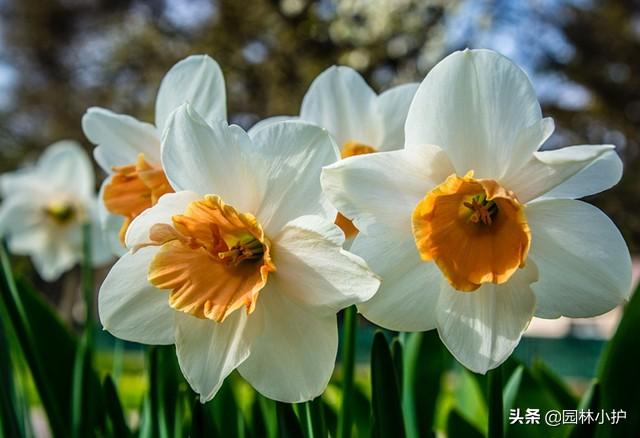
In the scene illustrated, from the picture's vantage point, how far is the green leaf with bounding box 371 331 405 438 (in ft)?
2.05

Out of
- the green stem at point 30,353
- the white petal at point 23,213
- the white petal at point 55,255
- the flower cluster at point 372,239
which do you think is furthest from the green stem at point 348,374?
the white petal at point 23,213

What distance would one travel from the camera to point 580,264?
0.58 meters

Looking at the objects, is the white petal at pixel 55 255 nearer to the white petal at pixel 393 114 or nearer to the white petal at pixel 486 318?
the white petal at pixel 393 114

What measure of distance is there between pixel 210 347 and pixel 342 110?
1.30ft

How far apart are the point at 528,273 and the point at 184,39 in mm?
8567

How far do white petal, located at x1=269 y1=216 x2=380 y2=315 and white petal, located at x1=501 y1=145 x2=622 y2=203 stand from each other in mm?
155

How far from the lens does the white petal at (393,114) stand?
0.85m

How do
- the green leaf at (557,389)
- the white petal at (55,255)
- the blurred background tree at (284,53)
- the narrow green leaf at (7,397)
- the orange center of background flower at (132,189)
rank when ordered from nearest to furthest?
the orange center of background flower at (132,189), the narrow green leaf at (7,397), the green leaf at (557,389), the white petal at (55,255), the blurred background tree at (284,53)

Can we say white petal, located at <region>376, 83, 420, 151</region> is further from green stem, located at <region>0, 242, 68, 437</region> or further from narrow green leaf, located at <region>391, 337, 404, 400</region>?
green stem, located at <region>0, 242, 68, 437</region>

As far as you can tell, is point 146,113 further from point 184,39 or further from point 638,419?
point 638,419

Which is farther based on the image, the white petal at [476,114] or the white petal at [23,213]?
the white petal at [23,213]

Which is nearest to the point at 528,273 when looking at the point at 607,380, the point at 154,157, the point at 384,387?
the point at 384,387

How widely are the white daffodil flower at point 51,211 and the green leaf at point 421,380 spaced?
1062mm

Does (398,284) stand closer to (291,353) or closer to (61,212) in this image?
(291,353)
